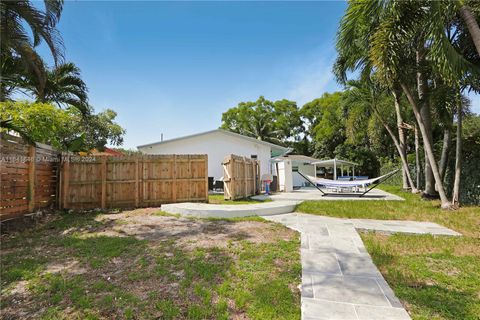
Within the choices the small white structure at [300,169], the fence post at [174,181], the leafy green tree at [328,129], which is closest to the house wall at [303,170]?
the small white structure at [300,169]

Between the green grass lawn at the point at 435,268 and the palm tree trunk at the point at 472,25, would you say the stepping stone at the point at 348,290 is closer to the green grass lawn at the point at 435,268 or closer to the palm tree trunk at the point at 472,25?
the green grass lawn at the point at 435,268

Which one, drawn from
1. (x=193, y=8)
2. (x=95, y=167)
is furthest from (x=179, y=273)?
(x=193, y=8)

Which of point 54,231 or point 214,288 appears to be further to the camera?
point 54,231

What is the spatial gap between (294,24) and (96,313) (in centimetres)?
945

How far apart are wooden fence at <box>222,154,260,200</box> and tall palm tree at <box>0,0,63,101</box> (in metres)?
6.42

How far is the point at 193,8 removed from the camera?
7.22m

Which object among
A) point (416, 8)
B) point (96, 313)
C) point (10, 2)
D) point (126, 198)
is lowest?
point (96, 313)

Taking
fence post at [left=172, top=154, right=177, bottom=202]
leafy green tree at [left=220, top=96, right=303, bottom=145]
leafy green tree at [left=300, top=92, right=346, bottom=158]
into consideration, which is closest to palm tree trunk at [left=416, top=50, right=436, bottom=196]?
fence post at [left=172, top=154, right=177, bottom=202]

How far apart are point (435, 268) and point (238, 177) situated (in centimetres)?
758

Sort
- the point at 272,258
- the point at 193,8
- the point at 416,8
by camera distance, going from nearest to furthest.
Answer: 1. the point at 272,258
2. the point at 416,8
3. the point at 193,8

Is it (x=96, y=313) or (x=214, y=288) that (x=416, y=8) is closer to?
(x=214, y=288)

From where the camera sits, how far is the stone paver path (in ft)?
7.98

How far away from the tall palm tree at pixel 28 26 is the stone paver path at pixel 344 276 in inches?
239

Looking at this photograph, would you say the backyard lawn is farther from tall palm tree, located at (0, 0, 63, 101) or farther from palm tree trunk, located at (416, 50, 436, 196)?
palm tree trunk, located at (416, 50, 436, 196)
